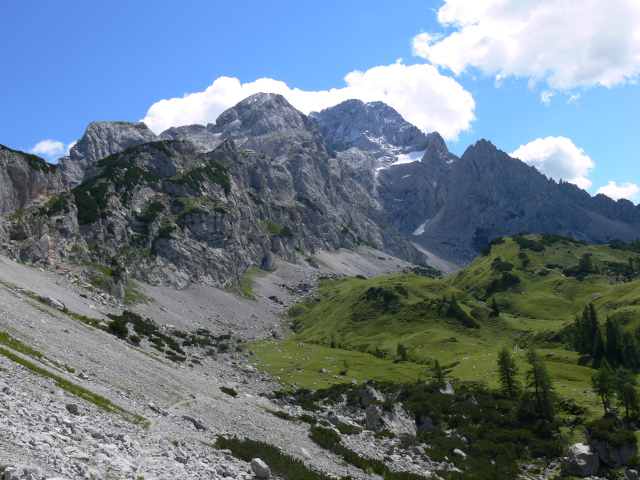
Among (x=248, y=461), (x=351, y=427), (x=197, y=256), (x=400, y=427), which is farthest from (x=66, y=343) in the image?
(x=197, y=256)

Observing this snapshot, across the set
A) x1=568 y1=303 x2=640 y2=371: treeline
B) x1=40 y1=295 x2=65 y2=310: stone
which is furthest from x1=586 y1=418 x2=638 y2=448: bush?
x1=40 y1=295 x2=65 y2=310: stone

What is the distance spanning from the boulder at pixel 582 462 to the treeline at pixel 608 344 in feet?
127

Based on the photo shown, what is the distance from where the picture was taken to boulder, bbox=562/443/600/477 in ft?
117

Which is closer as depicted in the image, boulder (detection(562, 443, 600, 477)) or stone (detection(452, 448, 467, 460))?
boulder (detection(562, 443, 600, 477))

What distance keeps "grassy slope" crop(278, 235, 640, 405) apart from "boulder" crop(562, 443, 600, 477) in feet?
52.3

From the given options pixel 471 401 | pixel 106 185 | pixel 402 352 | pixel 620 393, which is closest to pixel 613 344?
pixel 620 393

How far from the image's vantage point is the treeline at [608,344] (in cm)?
6719

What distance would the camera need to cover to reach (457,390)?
6109 cm

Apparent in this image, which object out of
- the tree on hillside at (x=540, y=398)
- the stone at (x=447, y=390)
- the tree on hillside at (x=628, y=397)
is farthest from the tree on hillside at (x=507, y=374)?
the tree on hillside at (x=628, y=397)

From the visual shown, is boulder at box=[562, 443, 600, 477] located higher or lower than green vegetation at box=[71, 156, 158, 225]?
lower

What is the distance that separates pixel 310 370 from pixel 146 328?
1216 inches

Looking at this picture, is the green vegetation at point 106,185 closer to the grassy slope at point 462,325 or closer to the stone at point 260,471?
the grassy slope at point 462,325

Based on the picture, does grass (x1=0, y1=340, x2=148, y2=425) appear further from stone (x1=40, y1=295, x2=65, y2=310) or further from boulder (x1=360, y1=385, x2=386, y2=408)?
boulder (x1=360, y1=385, x2=386, y2=408)

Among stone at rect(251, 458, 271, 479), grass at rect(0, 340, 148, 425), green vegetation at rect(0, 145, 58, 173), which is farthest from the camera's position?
green vegetation at rect(0, 145, 58, 173)
